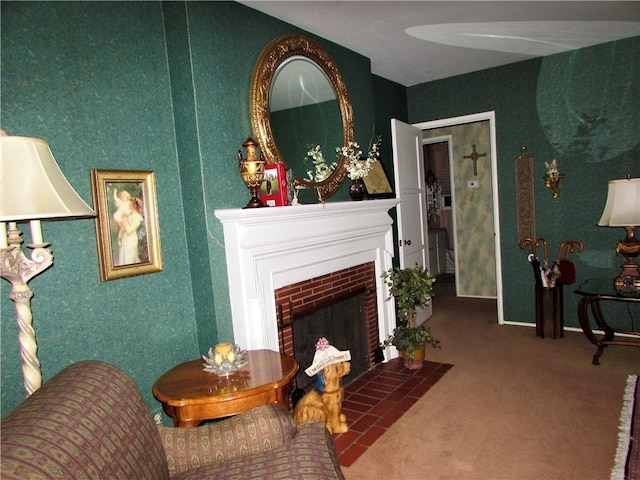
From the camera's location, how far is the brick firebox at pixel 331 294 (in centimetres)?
281

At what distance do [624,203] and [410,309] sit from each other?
5.83ft

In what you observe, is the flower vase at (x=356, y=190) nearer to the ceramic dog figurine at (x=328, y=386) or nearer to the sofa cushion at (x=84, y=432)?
the ceramic dog figurine at (x=328, y=386)

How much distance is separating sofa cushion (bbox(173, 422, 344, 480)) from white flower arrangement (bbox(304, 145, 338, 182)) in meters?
1.94

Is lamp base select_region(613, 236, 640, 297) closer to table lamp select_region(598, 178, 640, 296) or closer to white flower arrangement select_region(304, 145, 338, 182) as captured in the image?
table lamp select_region(598, 178, 640, 296)

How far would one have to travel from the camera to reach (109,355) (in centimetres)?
214

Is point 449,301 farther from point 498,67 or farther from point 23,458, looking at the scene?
point 23,458

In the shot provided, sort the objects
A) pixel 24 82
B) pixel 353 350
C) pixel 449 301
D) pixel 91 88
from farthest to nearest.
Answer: pixel 449 301 → pixel 353 350 → pixel 91 88 → pixel 24 82

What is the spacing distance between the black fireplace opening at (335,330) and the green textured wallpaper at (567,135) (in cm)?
200

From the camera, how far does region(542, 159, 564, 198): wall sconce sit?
13.7 ft

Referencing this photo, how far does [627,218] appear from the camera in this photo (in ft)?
10.7

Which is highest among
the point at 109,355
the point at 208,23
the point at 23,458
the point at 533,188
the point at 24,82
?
the point at 208,23

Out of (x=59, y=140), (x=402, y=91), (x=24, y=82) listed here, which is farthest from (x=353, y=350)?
(x=402, y=91)

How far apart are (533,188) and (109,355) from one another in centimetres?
402

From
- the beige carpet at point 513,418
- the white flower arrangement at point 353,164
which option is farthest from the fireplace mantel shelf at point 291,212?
the beige carpet at point 513,418
